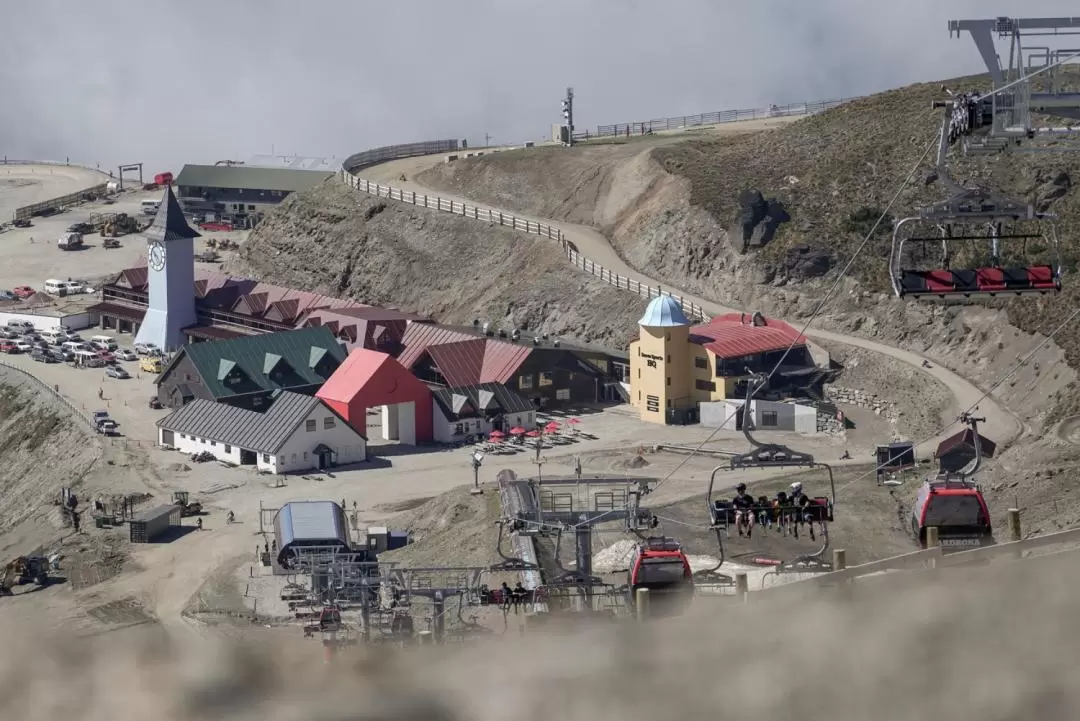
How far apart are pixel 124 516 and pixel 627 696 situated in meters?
47.7

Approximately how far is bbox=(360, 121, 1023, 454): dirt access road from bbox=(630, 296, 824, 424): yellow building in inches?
161

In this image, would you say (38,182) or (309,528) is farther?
(38,182)

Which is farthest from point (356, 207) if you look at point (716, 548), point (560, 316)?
point (716, 548)

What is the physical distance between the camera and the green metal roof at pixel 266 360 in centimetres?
7275

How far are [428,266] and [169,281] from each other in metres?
14.5

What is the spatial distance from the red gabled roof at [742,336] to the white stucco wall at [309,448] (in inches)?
568

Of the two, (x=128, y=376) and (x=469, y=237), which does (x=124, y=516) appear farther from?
(x=469, y=237)

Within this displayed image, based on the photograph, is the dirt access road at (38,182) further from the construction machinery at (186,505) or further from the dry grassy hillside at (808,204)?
the construction machinery at (186,505)

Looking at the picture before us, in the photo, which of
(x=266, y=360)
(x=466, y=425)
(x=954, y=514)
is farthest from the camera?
(x=266, y=360)

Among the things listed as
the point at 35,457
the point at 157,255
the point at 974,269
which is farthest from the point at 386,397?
the point at 974,269

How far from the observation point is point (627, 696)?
41.4 ft

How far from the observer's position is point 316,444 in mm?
64938

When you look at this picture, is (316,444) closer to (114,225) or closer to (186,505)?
(186,505)

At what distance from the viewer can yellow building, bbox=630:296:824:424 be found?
69125 mm
